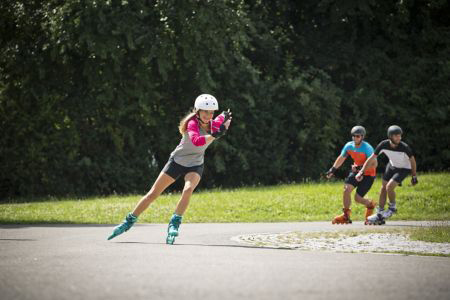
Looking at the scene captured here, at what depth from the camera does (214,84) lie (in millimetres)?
21797

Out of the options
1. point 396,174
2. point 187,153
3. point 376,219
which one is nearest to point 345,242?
point 187,153

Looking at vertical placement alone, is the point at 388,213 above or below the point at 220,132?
below

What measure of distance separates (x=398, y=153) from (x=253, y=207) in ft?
12.5

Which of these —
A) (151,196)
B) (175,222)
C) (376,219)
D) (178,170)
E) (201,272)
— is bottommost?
(376,219)

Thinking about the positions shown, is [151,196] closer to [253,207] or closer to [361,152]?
[361,152]

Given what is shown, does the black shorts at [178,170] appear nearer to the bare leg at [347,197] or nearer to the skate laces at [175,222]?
the skate laces at [175,222]

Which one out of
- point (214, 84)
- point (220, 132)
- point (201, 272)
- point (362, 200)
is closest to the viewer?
point (201, 272)

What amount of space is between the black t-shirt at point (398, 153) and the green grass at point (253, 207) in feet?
4.51

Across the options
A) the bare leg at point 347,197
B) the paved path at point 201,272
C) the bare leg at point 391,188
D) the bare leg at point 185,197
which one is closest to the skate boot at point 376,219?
the bare leg at point 347,197

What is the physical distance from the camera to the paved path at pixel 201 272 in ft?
20.8

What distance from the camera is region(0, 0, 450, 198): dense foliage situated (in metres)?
21.4

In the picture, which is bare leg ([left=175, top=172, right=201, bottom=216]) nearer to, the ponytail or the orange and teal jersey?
the ponytail

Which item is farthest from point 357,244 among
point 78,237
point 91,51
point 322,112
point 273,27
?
point 273,27

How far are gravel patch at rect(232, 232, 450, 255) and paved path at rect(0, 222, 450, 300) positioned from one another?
0.60 meters
